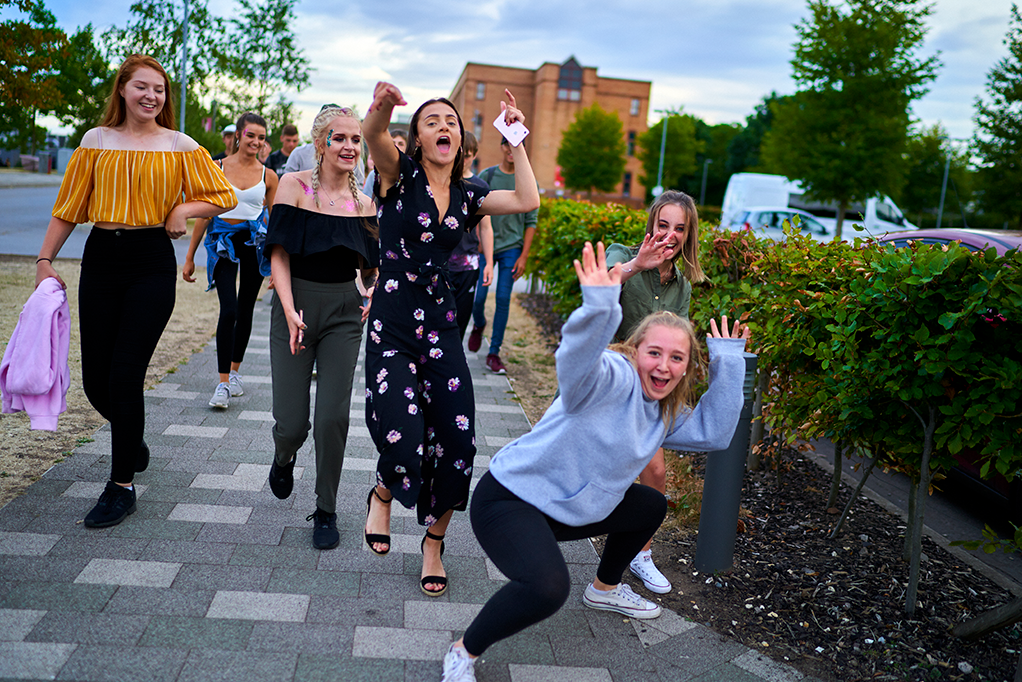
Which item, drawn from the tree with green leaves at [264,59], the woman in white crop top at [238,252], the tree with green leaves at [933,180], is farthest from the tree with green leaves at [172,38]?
the tree with green leaves at [933,180]

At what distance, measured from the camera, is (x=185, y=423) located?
529 cm

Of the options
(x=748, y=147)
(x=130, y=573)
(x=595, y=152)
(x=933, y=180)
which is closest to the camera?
(x=130, y=573)

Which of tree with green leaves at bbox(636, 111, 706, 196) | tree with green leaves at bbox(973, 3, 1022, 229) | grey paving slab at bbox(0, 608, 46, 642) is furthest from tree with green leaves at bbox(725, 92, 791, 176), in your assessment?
grey paving slab at bbox(0, 608, 46, 642)

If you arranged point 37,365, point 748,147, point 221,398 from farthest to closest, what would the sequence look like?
point 748,147, point 221,398, point 37,365

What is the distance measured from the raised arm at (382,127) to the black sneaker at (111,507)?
2002mm

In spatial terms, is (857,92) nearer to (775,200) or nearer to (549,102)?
(775,200)

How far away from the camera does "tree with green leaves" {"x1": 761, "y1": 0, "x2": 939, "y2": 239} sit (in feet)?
73.0

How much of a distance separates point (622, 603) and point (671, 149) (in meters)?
72.1

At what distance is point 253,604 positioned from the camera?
310 centimetres

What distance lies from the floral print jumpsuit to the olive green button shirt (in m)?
0.97

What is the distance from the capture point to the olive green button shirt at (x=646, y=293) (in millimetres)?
3918

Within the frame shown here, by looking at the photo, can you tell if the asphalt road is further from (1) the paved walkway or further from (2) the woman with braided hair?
(2) the woman with braided hair

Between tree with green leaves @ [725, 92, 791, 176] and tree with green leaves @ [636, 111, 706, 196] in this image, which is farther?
tree with green leaves @ [725, 92, 791, 176]

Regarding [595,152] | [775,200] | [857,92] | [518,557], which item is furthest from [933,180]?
[518,557]
